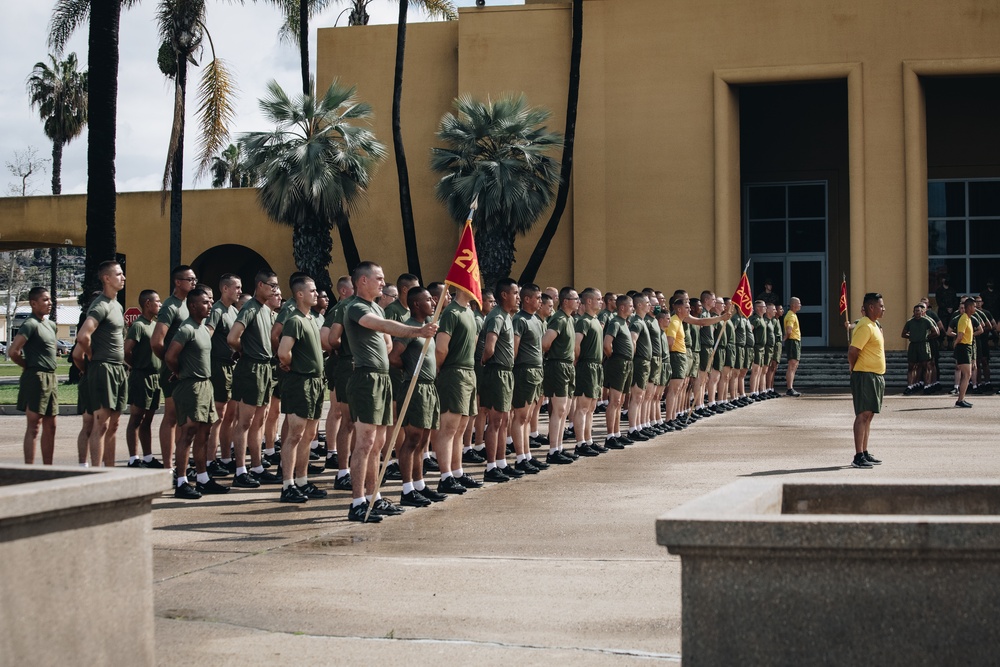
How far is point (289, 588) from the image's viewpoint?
6961 millimetres

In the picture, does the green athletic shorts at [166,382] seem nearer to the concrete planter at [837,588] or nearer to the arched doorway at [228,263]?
the concrete planter at [837,588]

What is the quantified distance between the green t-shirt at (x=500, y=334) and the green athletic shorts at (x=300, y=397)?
6.59ft

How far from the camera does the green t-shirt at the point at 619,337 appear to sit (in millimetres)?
14992

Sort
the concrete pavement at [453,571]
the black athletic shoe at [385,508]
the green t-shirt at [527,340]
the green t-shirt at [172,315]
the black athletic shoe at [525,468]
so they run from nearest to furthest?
the concrete pavement at [453,571] → the black athletic shoe at [385,508] → the green t-shirt at [172,315] → the black athletic shoe at [525,468] → the green t-shirt at [527,340]

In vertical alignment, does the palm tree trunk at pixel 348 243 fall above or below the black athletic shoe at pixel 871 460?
above

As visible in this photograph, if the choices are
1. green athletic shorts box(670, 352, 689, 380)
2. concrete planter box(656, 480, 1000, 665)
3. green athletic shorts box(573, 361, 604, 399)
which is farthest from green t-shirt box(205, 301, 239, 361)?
concrete planter box(656, 480, 1000, 665)

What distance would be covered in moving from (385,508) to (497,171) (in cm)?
1964

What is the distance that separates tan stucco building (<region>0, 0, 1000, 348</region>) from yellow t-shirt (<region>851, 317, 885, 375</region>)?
18306 millimetres

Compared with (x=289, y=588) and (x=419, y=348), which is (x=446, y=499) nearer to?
(x=419, y=348)

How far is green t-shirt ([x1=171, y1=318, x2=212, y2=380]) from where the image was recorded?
34.9 ft

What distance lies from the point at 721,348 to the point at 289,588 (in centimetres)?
1466

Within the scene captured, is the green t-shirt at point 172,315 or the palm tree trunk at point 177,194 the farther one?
the palm tree trunk at point 177,194

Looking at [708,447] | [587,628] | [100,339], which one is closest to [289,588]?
[587,628]

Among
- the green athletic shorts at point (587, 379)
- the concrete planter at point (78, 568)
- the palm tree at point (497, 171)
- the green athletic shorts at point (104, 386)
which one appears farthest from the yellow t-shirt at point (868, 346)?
the palm tree at point (497, 171)
